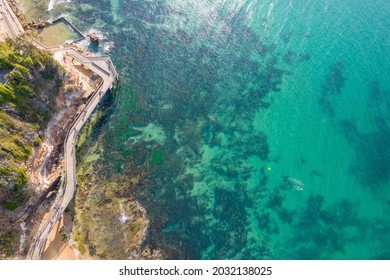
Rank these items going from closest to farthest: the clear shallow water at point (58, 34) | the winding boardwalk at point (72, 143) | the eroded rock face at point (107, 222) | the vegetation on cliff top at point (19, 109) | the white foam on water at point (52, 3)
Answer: the vegetation on cliff top at point (19, 109), the winding boardwalk at point (72, 143), the eroded rock face at point (107, 222), the clear shallow water at point (58, 34), the white foam on water at point (52, 3)

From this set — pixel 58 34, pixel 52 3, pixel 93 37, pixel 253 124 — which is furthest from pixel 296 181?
pixel 52 3

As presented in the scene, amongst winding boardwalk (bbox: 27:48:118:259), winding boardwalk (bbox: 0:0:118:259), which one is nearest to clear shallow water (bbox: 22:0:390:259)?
winding boardwalk (bbox: 27:48:118:259)

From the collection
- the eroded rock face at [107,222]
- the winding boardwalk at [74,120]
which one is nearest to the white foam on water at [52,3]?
the winding boardwalk at [74,120]

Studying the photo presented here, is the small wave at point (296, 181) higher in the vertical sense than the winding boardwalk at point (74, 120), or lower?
higher

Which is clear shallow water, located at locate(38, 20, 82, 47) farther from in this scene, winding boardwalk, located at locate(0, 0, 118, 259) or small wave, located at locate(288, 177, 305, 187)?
small wave, located at locate(288, 177, 305, 187)

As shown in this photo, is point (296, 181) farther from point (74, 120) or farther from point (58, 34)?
point (58, 34)

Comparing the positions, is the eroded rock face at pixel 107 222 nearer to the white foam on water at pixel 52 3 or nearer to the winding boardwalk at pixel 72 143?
the winding boardwalk at pixel 72 143
